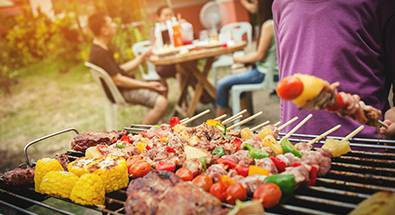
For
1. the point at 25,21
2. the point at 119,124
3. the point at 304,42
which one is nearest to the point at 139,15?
the point at 25,21

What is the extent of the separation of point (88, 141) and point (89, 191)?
918 millimetres

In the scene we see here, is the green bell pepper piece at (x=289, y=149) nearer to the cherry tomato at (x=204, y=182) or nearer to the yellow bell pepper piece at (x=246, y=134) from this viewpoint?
the yellow bell pepper piece at (x=246, y=134)

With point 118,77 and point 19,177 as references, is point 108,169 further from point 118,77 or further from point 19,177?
point 118,77

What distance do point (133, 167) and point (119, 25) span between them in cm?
1100

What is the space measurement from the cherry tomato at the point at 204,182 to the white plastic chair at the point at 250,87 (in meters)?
4.93

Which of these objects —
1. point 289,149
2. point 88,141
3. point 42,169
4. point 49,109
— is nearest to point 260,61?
point 88,141

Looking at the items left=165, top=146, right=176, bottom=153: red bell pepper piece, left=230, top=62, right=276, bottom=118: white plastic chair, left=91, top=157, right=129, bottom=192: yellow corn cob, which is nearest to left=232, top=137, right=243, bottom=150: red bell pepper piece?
left=165, top=146, right=176, bottom=153: red bell pepper piece

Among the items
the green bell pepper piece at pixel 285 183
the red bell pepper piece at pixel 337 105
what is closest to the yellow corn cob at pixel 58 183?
the green bell pepper piece at pixel 285 183

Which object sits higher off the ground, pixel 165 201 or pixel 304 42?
pixel 304 42

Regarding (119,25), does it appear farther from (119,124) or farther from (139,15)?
(119,124)

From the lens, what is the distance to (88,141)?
9.52ft

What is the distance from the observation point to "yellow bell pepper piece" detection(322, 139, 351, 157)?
7.30 feet

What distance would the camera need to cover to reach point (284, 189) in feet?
6.03

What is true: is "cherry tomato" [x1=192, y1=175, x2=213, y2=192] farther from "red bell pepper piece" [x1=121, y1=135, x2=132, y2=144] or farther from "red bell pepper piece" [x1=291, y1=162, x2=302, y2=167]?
"red bell pepper piece" [x1=121, y1=135, x2=132, y2=144]
